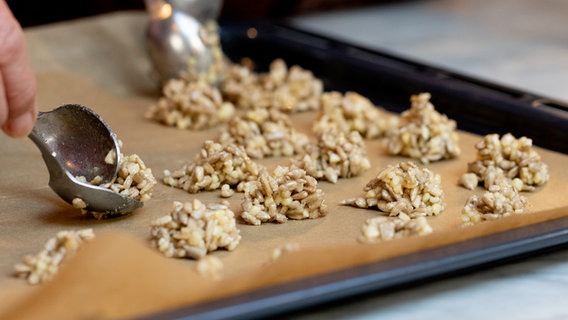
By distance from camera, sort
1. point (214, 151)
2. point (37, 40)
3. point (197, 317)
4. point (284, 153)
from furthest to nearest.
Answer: point (37, 40) < point (284, 153) < point (214, 151) < point (197, 317)

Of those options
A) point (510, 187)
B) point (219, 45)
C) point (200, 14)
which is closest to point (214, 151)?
point (510, 187)

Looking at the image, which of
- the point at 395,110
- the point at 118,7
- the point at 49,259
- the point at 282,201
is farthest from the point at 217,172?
the point at 118,7

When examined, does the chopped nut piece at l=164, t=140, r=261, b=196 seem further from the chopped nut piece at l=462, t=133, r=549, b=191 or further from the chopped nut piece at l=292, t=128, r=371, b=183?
the chopped nut piece at l=462, t=133, r=549, b=191

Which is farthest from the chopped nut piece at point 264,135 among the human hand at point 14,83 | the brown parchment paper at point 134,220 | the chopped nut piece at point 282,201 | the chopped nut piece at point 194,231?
the human hand at point 14,83

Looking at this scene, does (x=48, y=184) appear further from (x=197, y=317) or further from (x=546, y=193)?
(x=546, y=193)

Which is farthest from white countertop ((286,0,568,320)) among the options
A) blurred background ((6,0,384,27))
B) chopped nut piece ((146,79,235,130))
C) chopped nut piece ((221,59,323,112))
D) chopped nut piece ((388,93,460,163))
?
chopped nut piece ((146,79,235,130))

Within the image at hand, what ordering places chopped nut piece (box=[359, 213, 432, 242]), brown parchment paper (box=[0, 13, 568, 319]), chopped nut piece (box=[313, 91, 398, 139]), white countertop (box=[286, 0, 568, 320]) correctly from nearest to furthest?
brown parchment paper (box=[0, 13, 568, 319]), white countertop (box=[286, 0, 568, 320]), chopped nut piece (box=[359, 213, 432, 242]), chopped nut piece (box=[313, 91, 398, 139])
